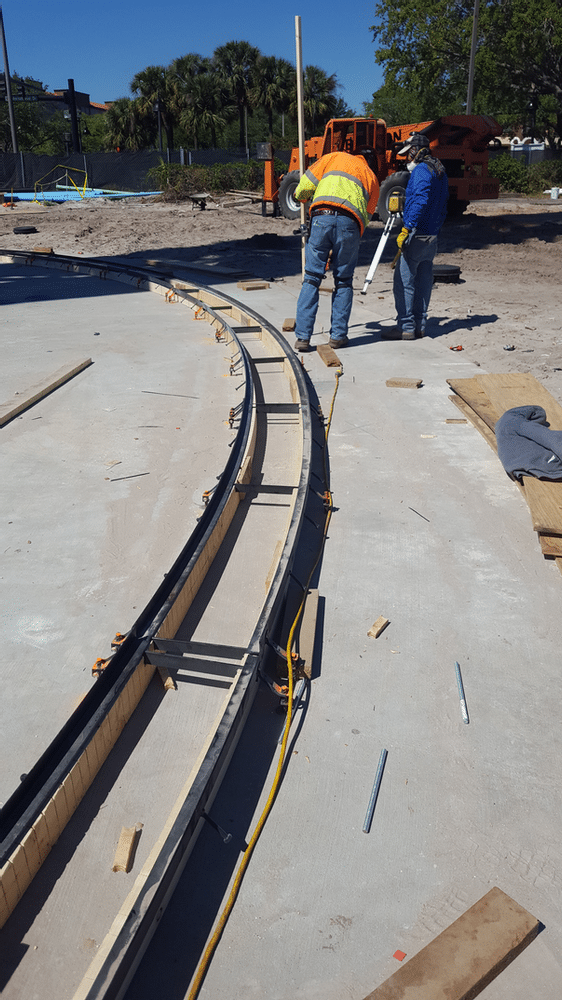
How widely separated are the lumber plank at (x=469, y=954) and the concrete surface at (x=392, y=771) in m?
0.06

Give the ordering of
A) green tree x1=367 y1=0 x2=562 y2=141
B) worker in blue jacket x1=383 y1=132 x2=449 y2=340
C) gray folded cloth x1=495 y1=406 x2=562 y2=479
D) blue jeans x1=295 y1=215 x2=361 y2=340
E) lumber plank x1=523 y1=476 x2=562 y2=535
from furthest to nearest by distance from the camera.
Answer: green tree x1=367 y1=0 x2=562 y2=141 → worker in blue jacket x1=383 y1=132 x2=449 y2=340 → blue jeans x1=295 y1=215 x2=361 y2=340 → gray folded cloth x1=495 y1=406 x2=562 y2=479 → lumber plank x1=523 y1=476 x2=562 y2=535

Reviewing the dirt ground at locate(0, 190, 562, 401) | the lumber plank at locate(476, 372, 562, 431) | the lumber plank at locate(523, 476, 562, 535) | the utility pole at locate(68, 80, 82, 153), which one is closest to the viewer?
the lumber plank at locate(523, 476, 562, 535)

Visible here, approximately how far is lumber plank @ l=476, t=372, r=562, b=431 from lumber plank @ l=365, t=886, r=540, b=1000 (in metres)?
4.00

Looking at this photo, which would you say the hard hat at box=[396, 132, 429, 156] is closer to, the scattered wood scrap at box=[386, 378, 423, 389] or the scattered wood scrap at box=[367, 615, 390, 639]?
the scattered wood scrap at box=[386, 378, 423, 389]

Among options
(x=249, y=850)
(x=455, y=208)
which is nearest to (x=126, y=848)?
(x=249, y=850)

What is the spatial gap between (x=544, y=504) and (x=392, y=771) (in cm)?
222

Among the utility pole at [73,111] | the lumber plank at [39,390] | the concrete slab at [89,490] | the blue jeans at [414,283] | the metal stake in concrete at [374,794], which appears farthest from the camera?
the utility pole at [73,111]

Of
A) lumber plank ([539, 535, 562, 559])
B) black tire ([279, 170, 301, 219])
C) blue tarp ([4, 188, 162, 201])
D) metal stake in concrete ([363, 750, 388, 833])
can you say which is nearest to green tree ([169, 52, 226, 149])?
blue tarp ([4, 188, 162, 201])

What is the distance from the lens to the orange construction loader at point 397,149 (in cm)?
1709

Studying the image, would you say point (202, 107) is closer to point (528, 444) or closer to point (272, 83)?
point (272, 83)

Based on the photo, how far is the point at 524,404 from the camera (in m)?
5.76

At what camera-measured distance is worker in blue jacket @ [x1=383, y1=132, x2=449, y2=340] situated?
25.0 feet

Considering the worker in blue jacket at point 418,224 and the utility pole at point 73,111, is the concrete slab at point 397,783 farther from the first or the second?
the utility pole at point 73,111

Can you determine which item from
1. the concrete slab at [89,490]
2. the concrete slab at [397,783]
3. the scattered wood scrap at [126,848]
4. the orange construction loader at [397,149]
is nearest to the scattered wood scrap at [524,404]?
the concrete slab at [397,783]
